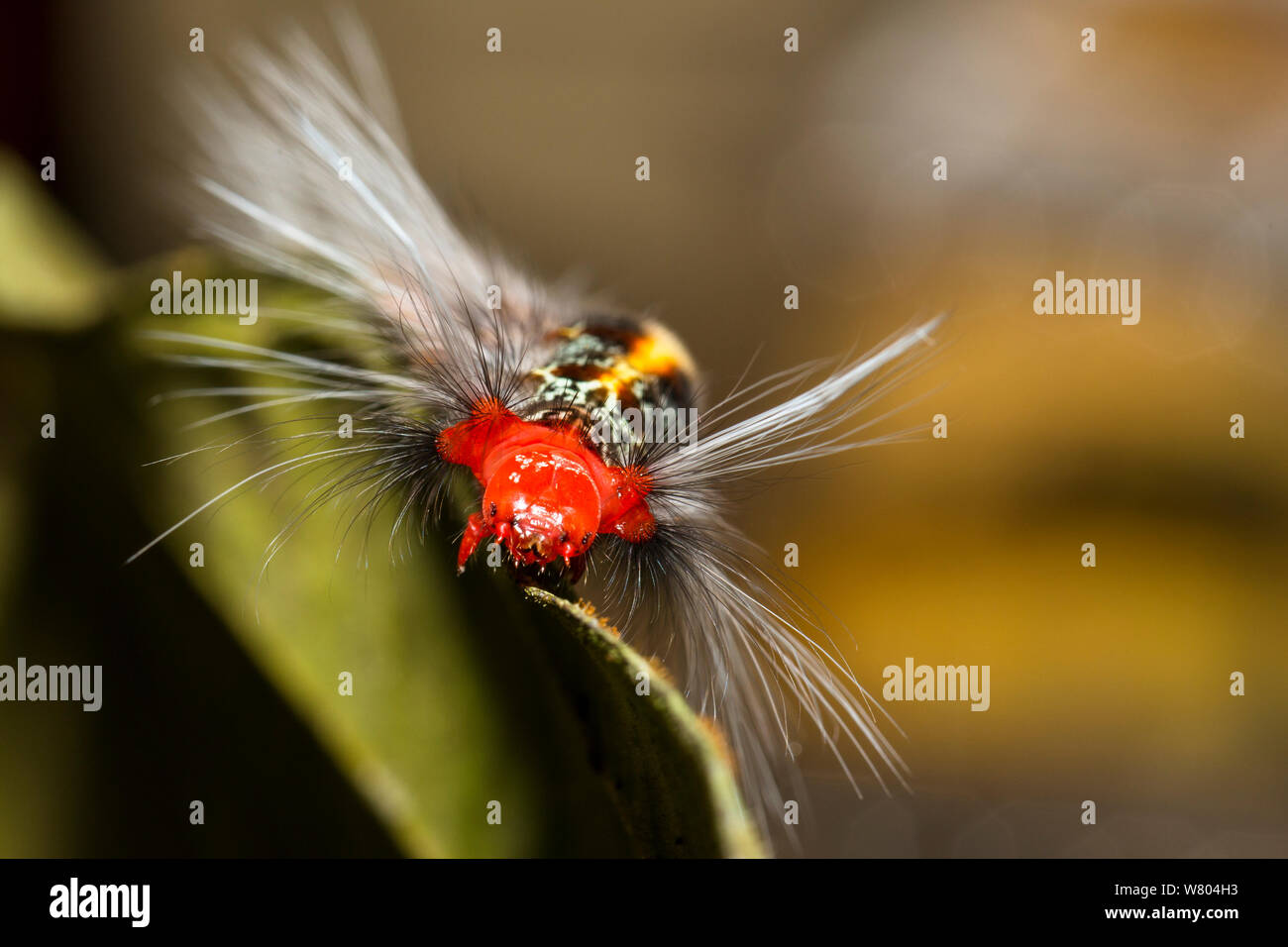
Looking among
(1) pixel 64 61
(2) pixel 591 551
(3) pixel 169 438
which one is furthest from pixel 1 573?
(1) pixel 64 61

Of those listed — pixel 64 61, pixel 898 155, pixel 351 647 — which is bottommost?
pixel 351 647
